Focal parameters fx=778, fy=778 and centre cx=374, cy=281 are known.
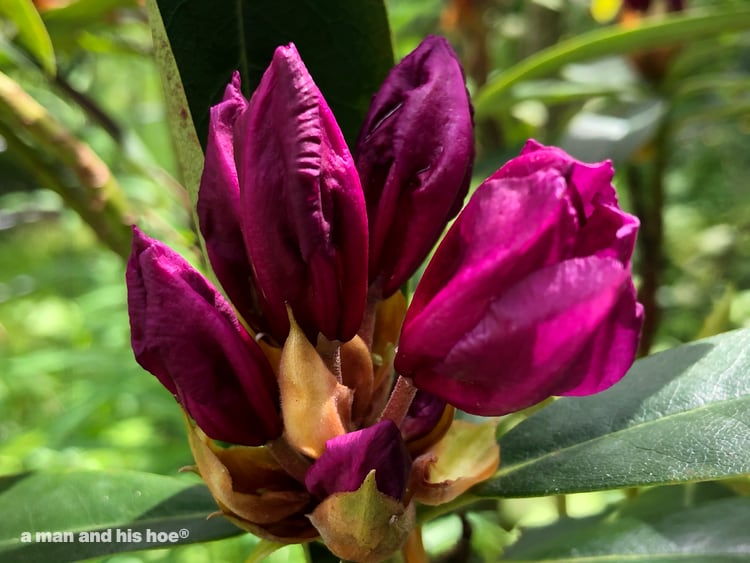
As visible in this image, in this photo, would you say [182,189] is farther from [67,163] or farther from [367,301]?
[367,301]

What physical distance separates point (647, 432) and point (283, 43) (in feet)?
1.20

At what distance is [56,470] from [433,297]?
0.39m

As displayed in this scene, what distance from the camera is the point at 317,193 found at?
1.31ft

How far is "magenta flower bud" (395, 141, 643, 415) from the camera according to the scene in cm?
36

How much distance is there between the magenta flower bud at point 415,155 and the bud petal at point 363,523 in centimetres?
14

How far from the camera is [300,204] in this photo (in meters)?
0.40

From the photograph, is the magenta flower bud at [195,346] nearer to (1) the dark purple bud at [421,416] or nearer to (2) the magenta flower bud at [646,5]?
(1) the dark purple bud at [421,416]

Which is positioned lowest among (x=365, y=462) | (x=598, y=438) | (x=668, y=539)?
(x=668, y=539)

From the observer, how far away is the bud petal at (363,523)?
40cm

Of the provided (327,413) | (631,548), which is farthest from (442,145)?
(631,548)

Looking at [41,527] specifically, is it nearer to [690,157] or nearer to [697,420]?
[697,420]

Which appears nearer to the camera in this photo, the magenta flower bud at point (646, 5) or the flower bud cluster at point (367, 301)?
the flower bud cluster at point (367, 301)

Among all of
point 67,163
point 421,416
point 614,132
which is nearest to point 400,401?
point 421,416

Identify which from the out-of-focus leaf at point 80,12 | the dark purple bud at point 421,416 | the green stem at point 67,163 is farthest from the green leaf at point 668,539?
the out-of-focus leaf at point 80,12
